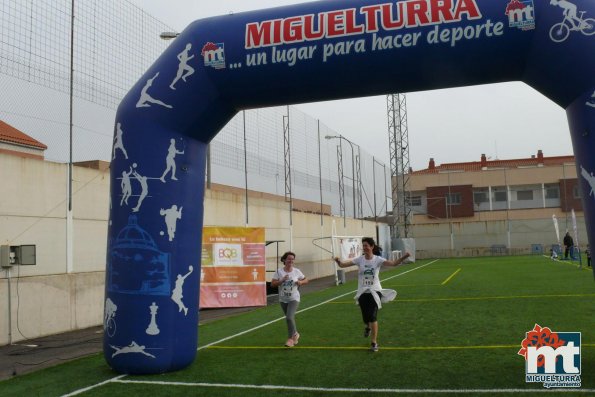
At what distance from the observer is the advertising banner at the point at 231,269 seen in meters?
15.9

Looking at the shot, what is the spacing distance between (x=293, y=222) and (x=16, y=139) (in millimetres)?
16708

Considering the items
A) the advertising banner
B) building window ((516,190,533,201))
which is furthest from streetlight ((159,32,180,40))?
building window ((516,190,533,201))

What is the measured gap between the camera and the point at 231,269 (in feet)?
53.2

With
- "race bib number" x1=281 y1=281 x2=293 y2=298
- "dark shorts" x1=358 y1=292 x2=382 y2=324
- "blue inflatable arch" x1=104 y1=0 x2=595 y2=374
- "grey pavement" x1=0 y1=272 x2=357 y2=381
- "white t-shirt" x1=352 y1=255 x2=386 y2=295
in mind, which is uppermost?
"blue inflatable arch" x1=104 y1=0 x2=595 y2=374

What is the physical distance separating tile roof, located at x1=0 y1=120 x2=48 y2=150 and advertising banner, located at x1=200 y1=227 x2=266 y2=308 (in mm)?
5870

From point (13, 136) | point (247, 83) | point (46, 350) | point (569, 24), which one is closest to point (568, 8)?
point (569, 24)

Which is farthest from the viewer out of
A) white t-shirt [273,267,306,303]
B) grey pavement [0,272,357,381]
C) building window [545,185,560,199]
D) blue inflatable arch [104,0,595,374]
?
building window [545,185,560,199]

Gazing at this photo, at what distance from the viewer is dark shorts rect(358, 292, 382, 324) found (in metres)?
8.55

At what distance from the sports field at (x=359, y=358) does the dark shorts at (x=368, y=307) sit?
1.65ft

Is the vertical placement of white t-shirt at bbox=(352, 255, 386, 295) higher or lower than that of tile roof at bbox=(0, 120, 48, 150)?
lower

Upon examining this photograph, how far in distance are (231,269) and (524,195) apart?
150ft

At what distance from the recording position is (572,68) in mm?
6094

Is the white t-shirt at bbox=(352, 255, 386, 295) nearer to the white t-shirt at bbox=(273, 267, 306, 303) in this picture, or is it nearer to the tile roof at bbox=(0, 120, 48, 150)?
the white t-shirt at bbox=(273, 267, 306, 303)

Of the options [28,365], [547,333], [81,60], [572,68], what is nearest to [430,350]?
[547,333]
